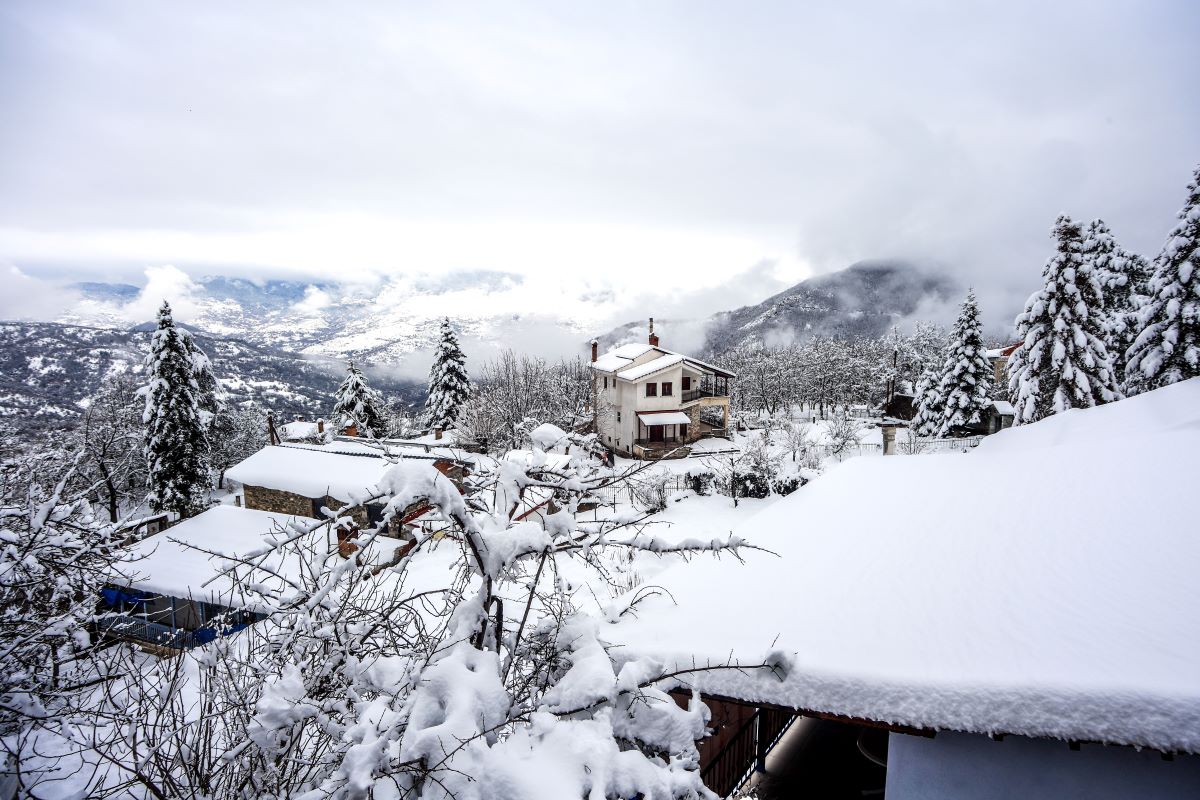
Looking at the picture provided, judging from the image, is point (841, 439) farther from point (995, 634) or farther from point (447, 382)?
point (447, 382)

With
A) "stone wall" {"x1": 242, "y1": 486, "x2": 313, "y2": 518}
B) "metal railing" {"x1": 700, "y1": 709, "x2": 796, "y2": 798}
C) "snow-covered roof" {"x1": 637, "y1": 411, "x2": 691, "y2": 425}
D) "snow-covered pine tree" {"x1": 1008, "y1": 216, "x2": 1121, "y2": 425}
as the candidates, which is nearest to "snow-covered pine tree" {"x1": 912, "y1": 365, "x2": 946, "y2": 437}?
"snow-covered pine tree" {"x1": 1008, "y1": 216, "x2": 1121, "y2": 425}

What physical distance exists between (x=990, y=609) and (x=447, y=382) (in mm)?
36558

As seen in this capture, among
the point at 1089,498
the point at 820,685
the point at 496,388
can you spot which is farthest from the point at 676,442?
the point at 820,685

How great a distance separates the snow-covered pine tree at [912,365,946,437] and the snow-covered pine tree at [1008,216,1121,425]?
10.3 meters

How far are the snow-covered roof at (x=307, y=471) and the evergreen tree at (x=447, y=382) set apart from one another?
15297 mm

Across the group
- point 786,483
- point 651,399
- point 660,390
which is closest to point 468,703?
point 786,483

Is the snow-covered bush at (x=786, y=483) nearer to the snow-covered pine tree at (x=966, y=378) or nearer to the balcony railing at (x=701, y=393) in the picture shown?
the snow-covered pine tree at (x=966, y=378)

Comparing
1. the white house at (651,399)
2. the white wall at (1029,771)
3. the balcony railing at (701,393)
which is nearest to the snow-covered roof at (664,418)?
the white house at (651,399)

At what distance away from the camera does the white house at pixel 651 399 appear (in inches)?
1380

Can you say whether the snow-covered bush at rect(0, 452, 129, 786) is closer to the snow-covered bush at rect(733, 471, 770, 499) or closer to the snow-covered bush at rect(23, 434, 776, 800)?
the snow-covered bush at rect(23, 434, 776, 800)

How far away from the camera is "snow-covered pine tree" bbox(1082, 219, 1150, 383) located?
23484 millimetres

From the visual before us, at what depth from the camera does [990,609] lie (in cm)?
487

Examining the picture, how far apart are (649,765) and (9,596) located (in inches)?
250

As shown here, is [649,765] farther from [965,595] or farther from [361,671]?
[965,595]
